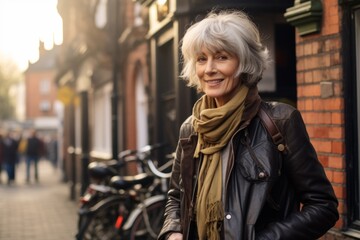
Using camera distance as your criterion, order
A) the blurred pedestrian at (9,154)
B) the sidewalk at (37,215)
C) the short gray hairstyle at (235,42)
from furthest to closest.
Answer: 1. the blurred pedestrian at (9,154)
2. the sidewalk at (37,215)
3. the short gray hairstyle at (235,42)

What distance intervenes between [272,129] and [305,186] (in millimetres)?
239

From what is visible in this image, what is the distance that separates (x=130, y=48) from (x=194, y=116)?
36.9 feet

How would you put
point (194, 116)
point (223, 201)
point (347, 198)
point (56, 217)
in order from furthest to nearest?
point (56, 217)
point (347, 198)
point (194, 116)
point (223, 201)

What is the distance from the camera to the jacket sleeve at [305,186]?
2727 mm

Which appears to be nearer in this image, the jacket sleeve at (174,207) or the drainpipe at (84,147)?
the jacket sleeve at (174,207)

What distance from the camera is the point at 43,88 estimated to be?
94.9 m

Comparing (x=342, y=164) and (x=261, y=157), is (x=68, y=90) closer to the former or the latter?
(x=342, y=164)

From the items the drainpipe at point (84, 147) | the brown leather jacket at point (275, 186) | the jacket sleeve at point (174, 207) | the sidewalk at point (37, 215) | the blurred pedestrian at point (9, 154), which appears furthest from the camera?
the blurred pedestrian at point (9, 154)

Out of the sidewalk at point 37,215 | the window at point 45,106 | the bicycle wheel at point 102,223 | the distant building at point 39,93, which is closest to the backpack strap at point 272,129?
the bicycle wheel at point 102,223

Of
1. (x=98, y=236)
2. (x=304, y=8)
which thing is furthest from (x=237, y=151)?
(x=98, y=236)

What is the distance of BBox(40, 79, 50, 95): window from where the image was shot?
9488 centimetres

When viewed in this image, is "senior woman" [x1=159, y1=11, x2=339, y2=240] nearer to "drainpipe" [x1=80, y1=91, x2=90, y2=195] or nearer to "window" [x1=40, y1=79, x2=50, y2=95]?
"drainpipe" [x1=80, y1=91, x2=90, y2=195]

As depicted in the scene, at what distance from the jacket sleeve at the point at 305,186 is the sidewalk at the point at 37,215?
8.51m

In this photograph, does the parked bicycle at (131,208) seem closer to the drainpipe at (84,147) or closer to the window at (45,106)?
the drainpipe at (84,147)
